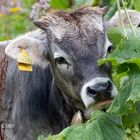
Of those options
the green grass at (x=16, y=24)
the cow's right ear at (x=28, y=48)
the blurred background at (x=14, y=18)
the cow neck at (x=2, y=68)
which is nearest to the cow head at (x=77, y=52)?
the cow's right ear at (x=28, y=48)

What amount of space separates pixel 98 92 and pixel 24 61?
1129 mm

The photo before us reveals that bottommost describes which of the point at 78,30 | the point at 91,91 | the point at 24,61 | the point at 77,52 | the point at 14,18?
the point at 14,18

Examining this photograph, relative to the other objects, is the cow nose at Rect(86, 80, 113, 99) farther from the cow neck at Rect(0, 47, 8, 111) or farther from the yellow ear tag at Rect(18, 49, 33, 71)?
the cow neck at Rect(0, 47, 8, 111)

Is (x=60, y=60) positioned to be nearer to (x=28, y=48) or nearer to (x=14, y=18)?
(x=28, y=48)

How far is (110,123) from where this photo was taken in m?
4.83

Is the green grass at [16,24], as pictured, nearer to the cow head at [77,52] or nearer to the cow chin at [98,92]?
the cow head at [77,52]

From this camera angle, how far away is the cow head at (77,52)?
5.70 meters

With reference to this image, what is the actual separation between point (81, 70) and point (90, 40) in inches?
10.4

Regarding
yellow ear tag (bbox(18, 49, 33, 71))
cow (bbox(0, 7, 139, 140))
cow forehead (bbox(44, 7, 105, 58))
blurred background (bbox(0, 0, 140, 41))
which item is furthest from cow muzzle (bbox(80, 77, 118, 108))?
blurred background (bbox(0, 0, 140, 41))

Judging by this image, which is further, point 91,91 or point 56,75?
point 56,75

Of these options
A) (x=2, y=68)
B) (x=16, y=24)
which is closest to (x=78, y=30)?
(x=2, y=68)

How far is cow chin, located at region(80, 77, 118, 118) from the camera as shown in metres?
5.59

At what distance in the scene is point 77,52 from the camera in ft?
19.6

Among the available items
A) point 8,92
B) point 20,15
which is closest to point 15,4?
point 20,15
